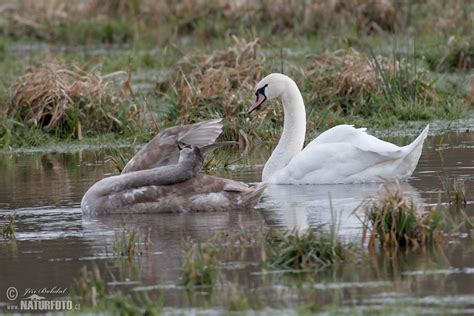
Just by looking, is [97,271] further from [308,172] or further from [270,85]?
[270,85]

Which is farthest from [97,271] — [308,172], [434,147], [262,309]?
[434,147]

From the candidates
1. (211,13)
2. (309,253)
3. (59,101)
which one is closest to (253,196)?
(309,253)

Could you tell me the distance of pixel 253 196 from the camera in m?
10.1

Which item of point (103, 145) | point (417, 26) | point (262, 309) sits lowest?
point (262, 309)

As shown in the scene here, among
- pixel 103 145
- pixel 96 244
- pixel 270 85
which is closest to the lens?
pixel 96 244

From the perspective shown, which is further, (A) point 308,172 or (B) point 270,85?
(B) point 270,85

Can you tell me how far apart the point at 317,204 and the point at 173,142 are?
125 cm

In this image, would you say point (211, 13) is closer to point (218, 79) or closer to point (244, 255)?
point (218, 79)

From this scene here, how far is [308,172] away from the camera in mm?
11422

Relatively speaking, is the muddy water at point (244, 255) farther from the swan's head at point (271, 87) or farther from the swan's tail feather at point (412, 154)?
the swan's head at point (271, 87)

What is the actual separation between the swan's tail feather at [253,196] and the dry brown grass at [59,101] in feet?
15.8

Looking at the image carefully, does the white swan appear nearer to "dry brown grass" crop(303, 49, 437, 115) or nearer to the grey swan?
the grey swan

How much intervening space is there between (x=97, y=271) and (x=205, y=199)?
2896mm

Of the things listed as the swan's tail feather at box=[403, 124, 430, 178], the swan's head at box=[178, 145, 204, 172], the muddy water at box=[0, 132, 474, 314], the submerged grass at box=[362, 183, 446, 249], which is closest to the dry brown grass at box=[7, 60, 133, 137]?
the muddy water at box=[0, 132, 474, 314]
